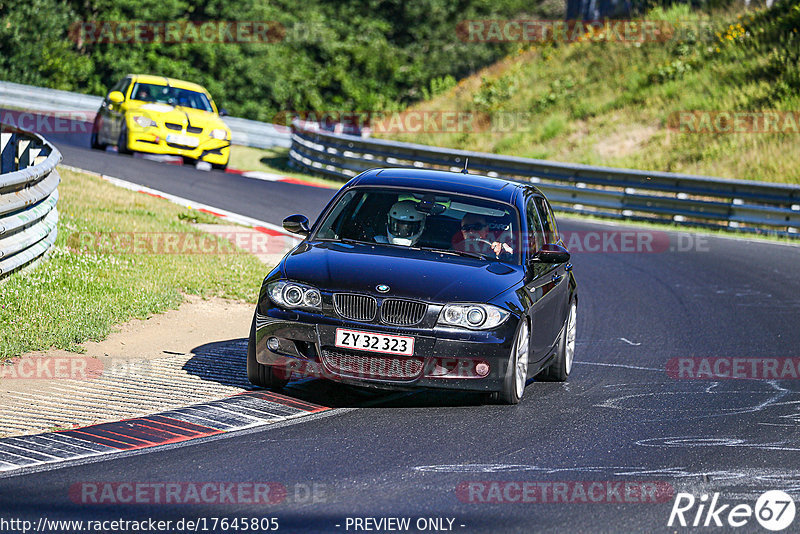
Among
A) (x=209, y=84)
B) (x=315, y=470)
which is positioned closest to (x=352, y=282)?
(x=315, y=470)

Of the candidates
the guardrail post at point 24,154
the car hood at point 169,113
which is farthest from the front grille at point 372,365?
the car hood at point 169,113

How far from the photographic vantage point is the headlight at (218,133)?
24.1 meters

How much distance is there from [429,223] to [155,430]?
9.05ft

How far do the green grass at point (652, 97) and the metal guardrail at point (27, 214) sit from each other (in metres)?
19.8

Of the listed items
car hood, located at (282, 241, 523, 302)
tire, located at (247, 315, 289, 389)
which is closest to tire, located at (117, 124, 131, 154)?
car hood, located at (282, 241, 523, 302)

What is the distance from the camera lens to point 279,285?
25.1ft

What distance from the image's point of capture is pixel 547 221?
972 centimetres

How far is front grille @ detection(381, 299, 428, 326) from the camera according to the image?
7.35 metres

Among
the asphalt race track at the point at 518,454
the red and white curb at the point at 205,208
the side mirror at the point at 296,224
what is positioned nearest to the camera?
the asphalt race track at the point at 518,454

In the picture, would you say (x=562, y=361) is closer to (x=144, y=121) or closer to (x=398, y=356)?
(x=398, y=356)

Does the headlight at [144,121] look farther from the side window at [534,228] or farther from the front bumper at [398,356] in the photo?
the front bumper at [398,356]

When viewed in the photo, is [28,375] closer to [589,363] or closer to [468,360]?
[468,360]

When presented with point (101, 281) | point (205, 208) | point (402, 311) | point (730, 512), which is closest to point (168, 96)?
point (205, 208)

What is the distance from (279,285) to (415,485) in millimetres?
2341
